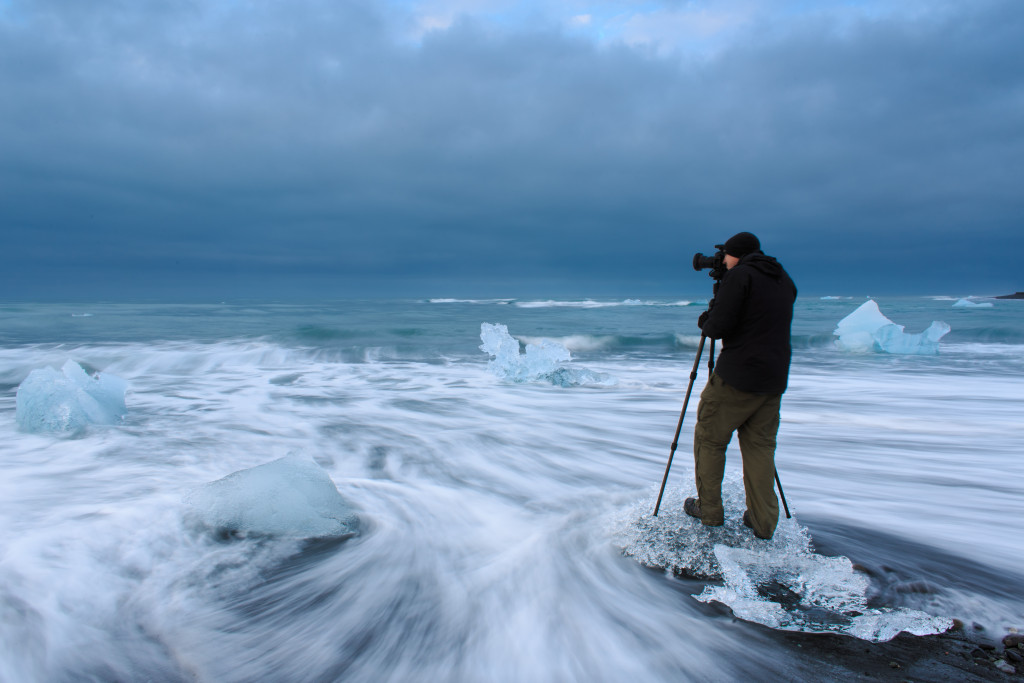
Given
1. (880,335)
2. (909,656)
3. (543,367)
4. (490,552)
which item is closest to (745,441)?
(909,656)

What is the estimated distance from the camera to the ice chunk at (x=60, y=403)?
6695 millimetres

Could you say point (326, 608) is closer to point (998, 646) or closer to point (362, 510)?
point (362, 510)

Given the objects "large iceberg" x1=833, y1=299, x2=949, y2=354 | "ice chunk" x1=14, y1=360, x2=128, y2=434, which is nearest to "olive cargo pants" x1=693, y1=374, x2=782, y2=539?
"ice chunk" x1=14, y1=360, x2=128, y2=434

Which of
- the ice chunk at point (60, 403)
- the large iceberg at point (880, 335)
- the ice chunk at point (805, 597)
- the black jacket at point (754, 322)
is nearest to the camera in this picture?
the ice chunk at point (805, 597)

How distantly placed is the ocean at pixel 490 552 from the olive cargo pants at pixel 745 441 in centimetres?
26

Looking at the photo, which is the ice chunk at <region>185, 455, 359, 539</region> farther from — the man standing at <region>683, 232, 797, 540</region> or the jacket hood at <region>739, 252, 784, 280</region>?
the jacket hood at <region>739, 252, 784, 280</region>

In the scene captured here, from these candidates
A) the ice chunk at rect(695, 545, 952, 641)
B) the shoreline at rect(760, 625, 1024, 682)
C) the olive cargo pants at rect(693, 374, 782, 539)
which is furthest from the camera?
the olive cargo pants at rect(693, 374, 782, 539)

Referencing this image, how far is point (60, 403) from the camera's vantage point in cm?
683

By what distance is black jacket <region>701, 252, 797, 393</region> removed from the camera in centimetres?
285

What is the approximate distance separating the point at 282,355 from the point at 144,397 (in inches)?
309

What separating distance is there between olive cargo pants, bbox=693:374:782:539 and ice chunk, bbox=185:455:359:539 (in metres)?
2.56

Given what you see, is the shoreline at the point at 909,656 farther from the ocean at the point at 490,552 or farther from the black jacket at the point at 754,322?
the black jacket at the point at 754,322

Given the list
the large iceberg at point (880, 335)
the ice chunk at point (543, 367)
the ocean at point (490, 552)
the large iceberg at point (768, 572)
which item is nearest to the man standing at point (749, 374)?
the large iceberg at point (768, 572)

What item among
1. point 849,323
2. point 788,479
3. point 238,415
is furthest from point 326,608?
point 849,323
